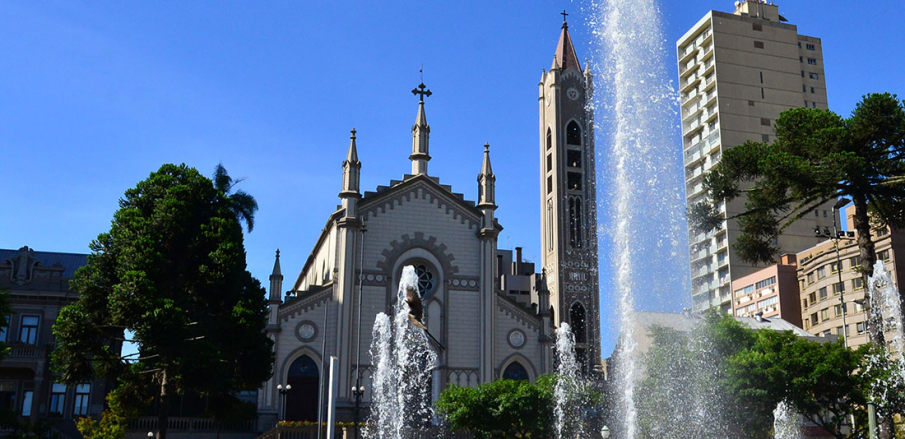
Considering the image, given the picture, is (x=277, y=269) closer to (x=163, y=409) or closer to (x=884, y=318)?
(x=163, y=409)

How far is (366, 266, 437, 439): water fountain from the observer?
37.4m

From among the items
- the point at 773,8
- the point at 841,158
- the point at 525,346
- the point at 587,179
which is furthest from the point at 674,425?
the point at 773,8

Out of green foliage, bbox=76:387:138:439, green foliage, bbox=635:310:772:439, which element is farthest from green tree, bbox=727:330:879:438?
green foliage, bbox=76:387:138:439

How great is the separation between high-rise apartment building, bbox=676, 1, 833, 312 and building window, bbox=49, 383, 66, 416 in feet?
191

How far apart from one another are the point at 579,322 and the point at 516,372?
13225 mm

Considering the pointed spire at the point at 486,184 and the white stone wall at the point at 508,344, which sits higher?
the pointed spire at the point at 486,184

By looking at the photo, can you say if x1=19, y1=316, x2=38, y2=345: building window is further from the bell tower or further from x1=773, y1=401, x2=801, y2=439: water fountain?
x1=773, y1=401, x2=801, y2=439: water fountain

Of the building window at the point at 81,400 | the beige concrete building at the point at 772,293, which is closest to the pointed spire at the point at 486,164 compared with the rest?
the building window at the point at 81,400

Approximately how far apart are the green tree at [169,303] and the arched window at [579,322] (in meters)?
27.5

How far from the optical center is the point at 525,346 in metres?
45.4

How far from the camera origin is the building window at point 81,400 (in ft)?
133

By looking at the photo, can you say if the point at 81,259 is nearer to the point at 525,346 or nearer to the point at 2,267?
the point at 2,267

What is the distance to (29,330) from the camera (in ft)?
134

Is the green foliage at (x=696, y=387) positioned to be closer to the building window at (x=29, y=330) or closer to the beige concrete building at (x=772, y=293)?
the building window at (x=29, y=330)
